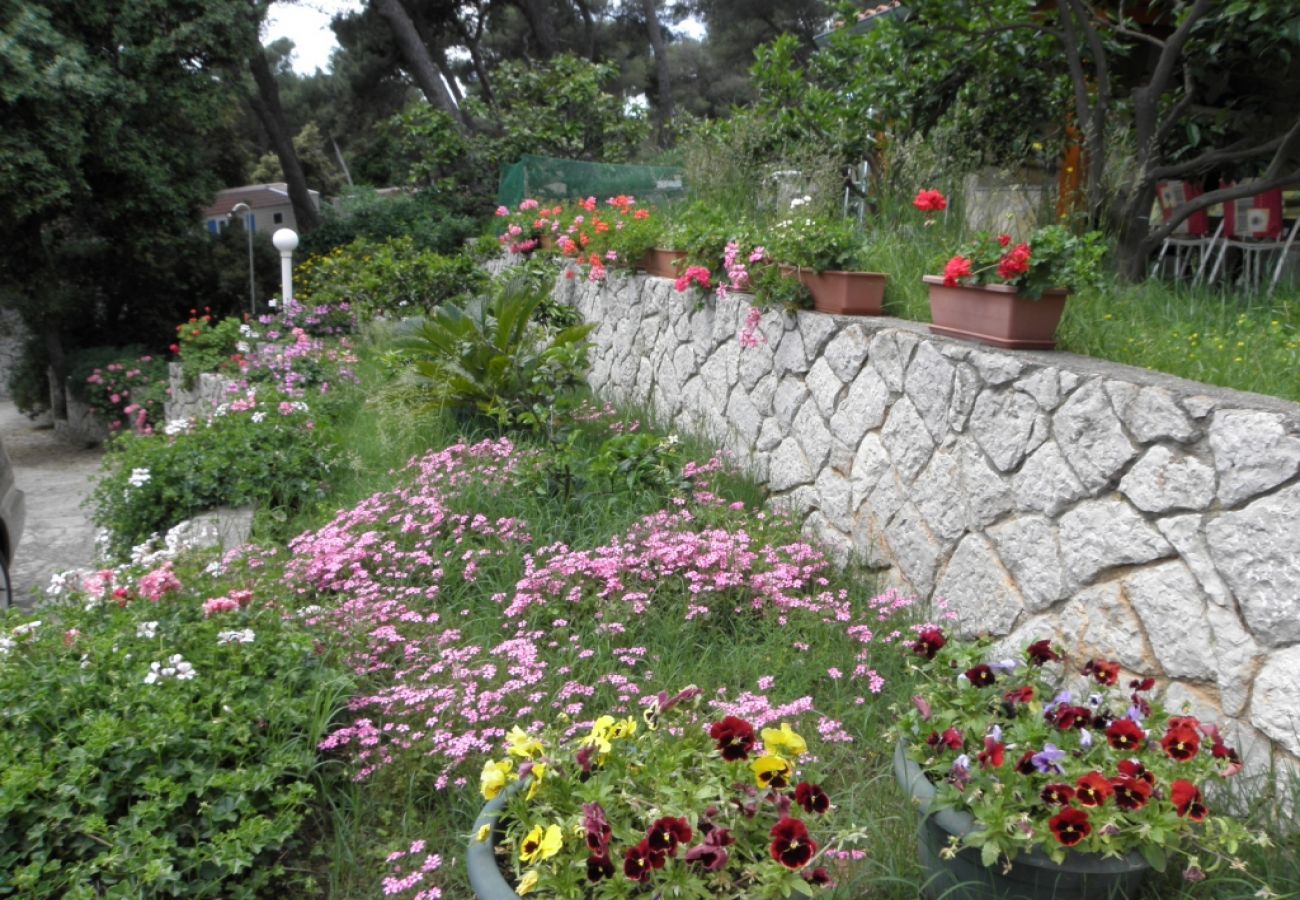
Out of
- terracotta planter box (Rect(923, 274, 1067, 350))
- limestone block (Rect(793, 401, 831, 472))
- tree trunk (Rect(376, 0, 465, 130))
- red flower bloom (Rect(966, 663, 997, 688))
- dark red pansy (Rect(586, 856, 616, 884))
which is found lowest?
dark red pansy (Rect(586, 856, 616, 884))

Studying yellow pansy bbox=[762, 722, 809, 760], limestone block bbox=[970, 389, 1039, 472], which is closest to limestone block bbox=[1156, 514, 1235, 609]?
limestone block bbox=[970, 389, 1039, 472]

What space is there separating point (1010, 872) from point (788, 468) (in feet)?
9.83

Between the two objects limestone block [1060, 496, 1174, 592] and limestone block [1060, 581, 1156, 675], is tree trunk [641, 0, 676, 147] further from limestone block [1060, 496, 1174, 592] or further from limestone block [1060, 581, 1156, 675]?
limestone block [1060, 581, 1156, 675]

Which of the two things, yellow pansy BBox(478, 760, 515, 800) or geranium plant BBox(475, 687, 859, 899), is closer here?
geranium plant BBox(475, 687, 859, 899)

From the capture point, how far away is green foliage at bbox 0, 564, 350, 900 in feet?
8.55

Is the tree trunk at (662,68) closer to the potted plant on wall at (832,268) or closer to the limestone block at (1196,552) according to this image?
the potted plant on wall at (832,268)

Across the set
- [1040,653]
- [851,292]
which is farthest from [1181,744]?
[851,292]

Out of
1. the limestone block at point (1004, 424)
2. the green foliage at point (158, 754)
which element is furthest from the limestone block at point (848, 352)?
the green foliage at point (158, 754)

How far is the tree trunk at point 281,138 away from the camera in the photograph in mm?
17812

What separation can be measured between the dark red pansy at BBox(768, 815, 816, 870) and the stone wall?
138 centimetres

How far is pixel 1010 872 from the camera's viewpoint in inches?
88.5

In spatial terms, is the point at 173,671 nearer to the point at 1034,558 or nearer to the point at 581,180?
the point at 1034,558

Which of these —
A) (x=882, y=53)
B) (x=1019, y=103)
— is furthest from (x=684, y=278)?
(x=1019, y=103)

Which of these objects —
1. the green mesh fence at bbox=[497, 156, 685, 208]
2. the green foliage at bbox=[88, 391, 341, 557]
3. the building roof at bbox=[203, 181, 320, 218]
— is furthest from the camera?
the building roof at bbox=[203, 181, 320, 218]
